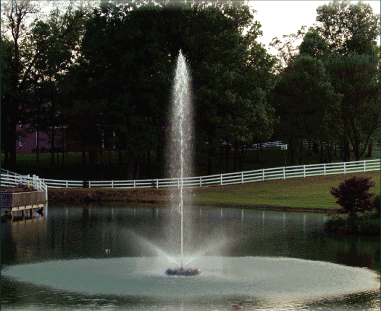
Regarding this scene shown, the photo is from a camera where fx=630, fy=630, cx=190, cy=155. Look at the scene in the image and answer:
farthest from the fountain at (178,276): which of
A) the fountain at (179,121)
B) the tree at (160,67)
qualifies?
the tree at (160,67)

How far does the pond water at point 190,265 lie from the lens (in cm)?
1850

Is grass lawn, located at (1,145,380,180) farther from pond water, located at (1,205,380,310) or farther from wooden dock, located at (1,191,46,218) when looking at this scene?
pond water, located at (1,205,380,310)

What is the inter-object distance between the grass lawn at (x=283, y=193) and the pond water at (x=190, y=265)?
9.70 metres

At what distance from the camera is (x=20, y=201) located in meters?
41.2

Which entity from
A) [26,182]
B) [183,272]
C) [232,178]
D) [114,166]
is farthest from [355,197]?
[114,166]

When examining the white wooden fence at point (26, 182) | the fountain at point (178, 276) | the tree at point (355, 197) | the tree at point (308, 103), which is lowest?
the fountain at point (178, 276)

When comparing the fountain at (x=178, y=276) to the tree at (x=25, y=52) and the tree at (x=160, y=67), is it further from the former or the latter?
the tree at (x=25, y=52)

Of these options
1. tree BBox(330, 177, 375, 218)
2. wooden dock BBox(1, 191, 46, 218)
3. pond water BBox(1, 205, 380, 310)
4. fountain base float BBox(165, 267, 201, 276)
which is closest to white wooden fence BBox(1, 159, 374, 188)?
wooden dock BBox(1, 191, 46, 218)

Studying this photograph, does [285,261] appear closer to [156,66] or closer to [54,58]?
[156,66]

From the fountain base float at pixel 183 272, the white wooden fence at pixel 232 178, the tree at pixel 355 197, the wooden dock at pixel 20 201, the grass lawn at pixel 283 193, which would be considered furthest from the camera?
the white wooden fence at pixel 232 178

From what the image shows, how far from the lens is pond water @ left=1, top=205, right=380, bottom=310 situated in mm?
18500

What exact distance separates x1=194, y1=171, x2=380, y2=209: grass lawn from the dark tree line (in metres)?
6.33

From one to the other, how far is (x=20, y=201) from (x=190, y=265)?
812 inches

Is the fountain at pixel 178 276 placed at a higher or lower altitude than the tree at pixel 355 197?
lower
